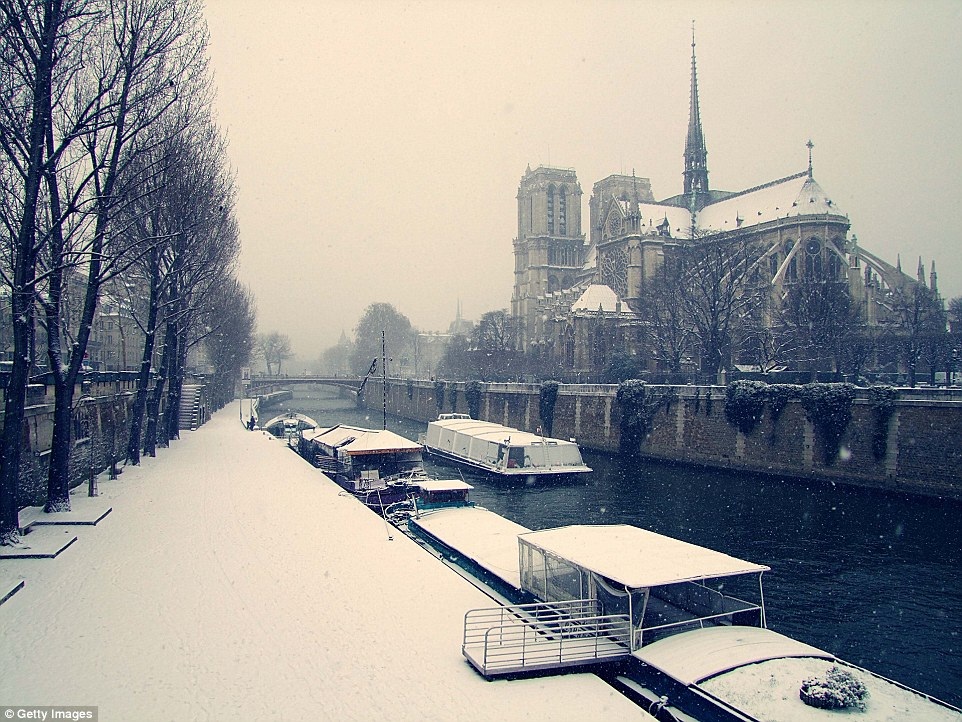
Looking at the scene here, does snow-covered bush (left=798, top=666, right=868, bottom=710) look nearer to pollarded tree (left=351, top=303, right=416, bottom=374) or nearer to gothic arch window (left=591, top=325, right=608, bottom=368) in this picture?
gothic arch window (left=591, top=325, right=608, bottom=368)

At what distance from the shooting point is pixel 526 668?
34.2ft

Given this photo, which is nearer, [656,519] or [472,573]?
[472,573]

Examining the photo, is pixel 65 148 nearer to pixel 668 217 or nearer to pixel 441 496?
pixel 441 496

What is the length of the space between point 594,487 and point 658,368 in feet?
113

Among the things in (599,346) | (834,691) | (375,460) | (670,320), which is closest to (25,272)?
(375,460)

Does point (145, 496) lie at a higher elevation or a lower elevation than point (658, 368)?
lower

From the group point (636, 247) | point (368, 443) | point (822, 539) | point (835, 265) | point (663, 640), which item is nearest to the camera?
point (663, 640)

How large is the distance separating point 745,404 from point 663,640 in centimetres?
2599

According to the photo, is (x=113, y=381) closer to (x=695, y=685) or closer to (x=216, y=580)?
(x=216, y=580)

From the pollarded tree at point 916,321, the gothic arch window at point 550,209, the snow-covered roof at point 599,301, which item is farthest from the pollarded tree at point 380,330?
the pollarded tree at point 916,321

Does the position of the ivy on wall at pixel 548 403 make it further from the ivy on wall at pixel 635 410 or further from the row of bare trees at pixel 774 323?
the row of bare trees at pixel 774 323

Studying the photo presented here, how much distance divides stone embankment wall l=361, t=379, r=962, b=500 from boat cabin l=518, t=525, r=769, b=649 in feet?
61.9

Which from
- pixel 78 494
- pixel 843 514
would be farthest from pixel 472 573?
pixel 843 514

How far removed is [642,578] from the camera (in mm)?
11672
